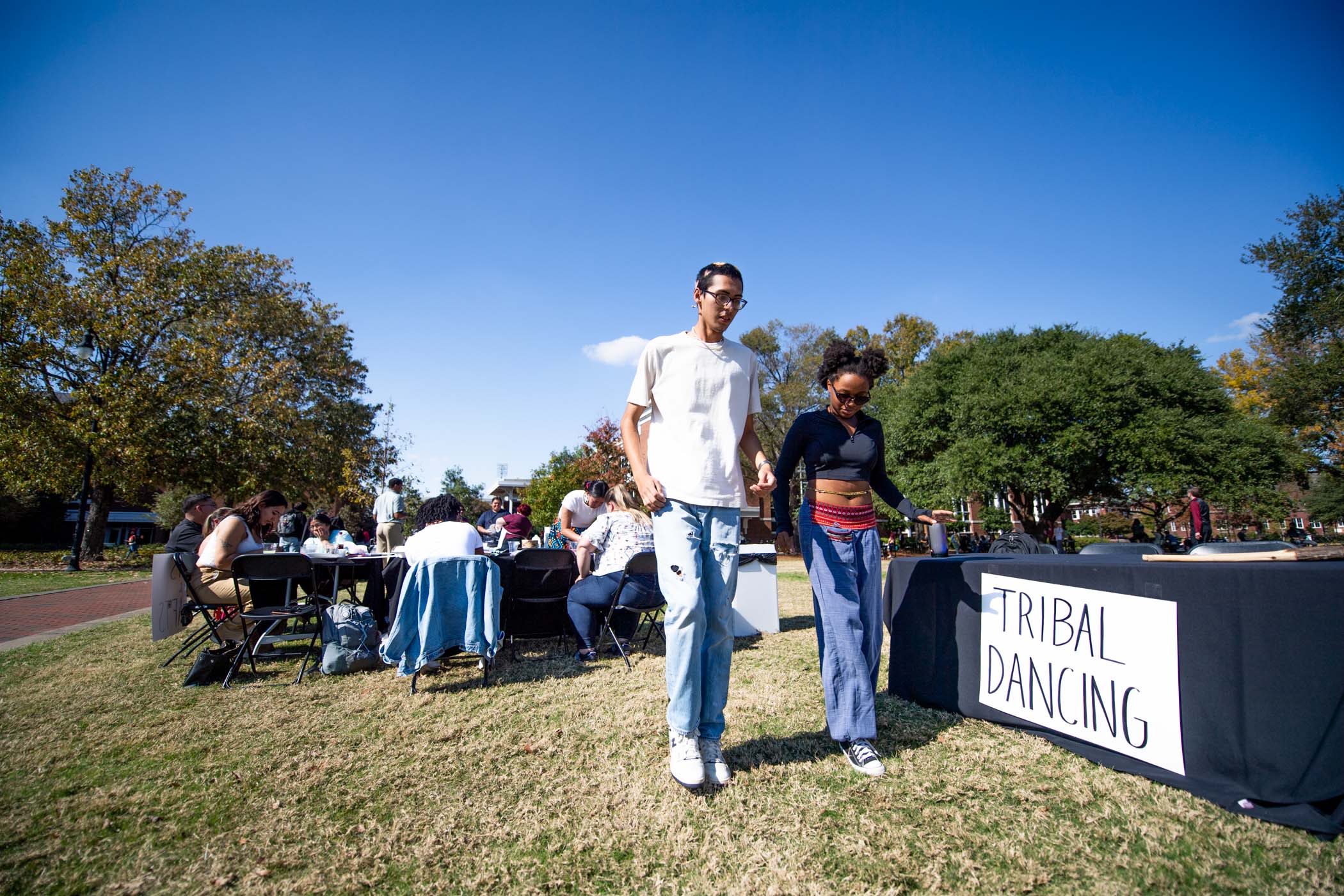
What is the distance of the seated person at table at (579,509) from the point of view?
6573 millimetres

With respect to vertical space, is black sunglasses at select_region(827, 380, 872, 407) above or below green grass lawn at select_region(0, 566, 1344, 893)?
Result: above

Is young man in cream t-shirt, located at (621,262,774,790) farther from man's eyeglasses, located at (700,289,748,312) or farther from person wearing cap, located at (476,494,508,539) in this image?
person wearing cap, located at (476,494,508,539)

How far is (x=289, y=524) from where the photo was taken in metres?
7.65

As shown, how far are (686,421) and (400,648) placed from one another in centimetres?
270

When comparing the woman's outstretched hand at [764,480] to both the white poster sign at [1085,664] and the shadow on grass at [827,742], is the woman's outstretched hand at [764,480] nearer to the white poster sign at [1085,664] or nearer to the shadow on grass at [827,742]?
the shadow on grass at [827,742]

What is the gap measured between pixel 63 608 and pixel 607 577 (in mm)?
8744

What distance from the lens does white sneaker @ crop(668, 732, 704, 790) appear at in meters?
2.28

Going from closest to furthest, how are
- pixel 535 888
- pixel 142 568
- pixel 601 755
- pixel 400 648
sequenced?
pixel 535 888 → pixel 601 755 → pixel 400 648 → pixel 142 568

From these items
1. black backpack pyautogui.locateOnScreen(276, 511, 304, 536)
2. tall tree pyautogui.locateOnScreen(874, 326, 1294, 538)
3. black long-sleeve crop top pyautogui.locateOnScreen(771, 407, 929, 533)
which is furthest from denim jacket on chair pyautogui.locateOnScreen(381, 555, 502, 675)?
tall tree pyautogui.locateOnScreen(874, 326, 1294, 538)

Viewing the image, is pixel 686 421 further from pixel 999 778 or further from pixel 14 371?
pixel 14 371

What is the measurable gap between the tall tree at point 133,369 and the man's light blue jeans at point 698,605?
18.5 meters

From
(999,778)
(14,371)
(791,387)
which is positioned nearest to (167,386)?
(14,371)

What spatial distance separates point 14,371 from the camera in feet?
48.9

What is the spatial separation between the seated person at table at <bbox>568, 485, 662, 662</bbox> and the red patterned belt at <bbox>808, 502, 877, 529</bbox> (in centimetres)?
204
